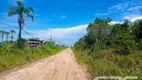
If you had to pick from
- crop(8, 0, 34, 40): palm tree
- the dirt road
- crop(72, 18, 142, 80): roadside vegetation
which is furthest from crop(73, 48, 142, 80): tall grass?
crop(8, 0, 34, 40): palm tree

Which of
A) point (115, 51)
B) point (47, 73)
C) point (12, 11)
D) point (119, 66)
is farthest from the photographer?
point (12, 11)

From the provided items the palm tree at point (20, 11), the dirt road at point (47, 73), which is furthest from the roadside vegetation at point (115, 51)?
the palm tree at point (20, 11)

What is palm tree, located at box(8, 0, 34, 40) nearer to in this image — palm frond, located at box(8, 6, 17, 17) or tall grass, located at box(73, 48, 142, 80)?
palm frond, located at box(8, 6, 17, 17)

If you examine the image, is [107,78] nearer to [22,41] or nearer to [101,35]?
[22,41]

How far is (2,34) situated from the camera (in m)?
83.9

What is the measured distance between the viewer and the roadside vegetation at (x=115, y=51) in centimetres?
1228

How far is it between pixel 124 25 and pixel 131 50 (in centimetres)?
1343

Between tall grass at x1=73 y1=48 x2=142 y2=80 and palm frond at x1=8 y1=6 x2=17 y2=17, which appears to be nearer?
tall grass at x1=73 y1=48 x2=142 y2=80

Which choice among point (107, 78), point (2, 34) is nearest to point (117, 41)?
point (107, 78)

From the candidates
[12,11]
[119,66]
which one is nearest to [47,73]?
[119,66]

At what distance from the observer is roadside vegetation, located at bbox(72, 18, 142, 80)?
483 inches

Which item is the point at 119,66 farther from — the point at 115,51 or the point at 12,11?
the point at 12,11

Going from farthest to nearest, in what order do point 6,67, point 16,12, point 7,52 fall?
point 16,12
point 7,52
point 6,67

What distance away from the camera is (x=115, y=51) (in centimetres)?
2369
